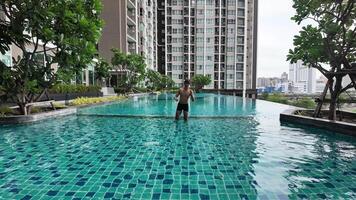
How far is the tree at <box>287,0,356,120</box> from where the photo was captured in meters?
9.66

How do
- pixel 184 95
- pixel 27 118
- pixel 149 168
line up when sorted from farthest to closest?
pixel 184 95
pixel 27 118
pixel 149 168

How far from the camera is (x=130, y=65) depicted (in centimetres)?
3216

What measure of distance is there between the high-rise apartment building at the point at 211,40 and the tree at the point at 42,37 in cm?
7177

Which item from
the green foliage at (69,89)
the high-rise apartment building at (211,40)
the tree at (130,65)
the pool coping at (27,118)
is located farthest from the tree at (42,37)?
the high-rise apartment building at (211,40)

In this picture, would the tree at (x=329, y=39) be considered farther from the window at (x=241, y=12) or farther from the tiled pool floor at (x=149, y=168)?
the window at (x=241, y=12)

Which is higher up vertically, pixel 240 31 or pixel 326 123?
pixel 240 31

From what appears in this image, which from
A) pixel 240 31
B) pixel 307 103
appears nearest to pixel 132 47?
pixel 307 103

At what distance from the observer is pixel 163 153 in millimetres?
6367

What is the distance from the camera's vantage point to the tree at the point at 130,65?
31.2 metres

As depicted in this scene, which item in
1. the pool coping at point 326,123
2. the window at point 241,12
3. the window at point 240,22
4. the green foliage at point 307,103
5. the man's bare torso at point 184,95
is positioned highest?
the window at point 241,12

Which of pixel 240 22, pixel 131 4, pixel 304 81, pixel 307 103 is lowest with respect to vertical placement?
pixel 307 103

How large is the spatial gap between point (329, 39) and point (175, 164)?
313 inches

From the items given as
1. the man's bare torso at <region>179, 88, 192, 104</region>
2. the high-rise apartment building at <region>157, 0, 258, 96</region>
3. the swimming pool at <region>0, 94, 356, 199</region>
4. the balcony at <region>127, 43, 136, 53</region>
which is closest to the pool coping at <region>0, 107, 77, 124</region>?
the swimming pool at <region>0, 94, 356, 199</region>

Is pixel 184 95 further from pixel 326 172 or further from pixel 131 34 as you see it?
pixel 131 34
